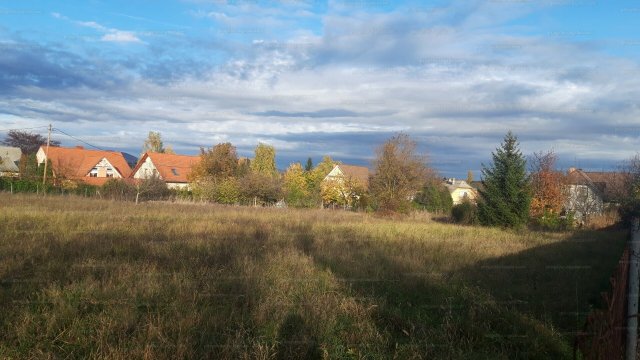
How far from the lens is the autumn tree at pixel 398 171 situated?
106 ft

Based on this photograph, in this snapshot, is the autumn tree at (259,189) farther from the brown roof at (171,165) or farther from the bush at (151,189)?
the brown roof at (171,165)

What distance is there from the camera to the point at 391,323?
5.32 metres

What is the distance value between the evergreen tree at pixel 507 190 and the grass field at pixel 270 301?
47.4ft

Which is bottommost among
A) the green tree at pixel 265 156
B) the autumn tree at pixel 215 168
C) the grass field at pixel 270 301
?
the grass field at pixel 270 301

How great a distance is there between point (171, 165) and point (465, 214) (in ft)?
124

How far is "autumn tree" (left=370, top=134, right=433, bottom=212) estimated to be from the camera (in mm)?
32250

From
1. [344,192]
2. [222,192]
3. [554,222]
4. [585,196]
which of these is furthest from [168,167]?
[585,196]

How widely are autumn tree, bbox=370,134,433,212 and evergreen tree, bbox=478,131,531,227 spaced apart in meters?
7.76

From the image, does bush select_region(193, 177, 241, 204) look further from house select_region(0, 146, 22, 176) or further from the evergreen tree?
house select_region(0, 146, 22, 176)

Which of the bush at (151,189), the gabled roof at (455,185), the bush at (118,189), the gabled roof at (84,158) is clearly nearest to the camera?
the bush at (118,189)

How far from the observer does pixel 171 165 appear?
179ft

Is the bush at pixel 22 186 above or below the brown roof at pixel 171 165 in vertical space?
below

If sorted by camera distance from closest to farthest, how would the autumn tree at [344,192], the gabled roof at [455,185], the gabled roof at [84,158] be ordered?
1. the autumn tree at [344,192]
2. the gabled roof at [84,158]
3. the gabled roof at [455,185]

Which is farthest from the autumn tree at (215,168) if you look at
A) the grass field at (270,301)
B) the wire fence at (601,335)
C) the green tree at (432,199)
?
the wire fence at (601,335)
